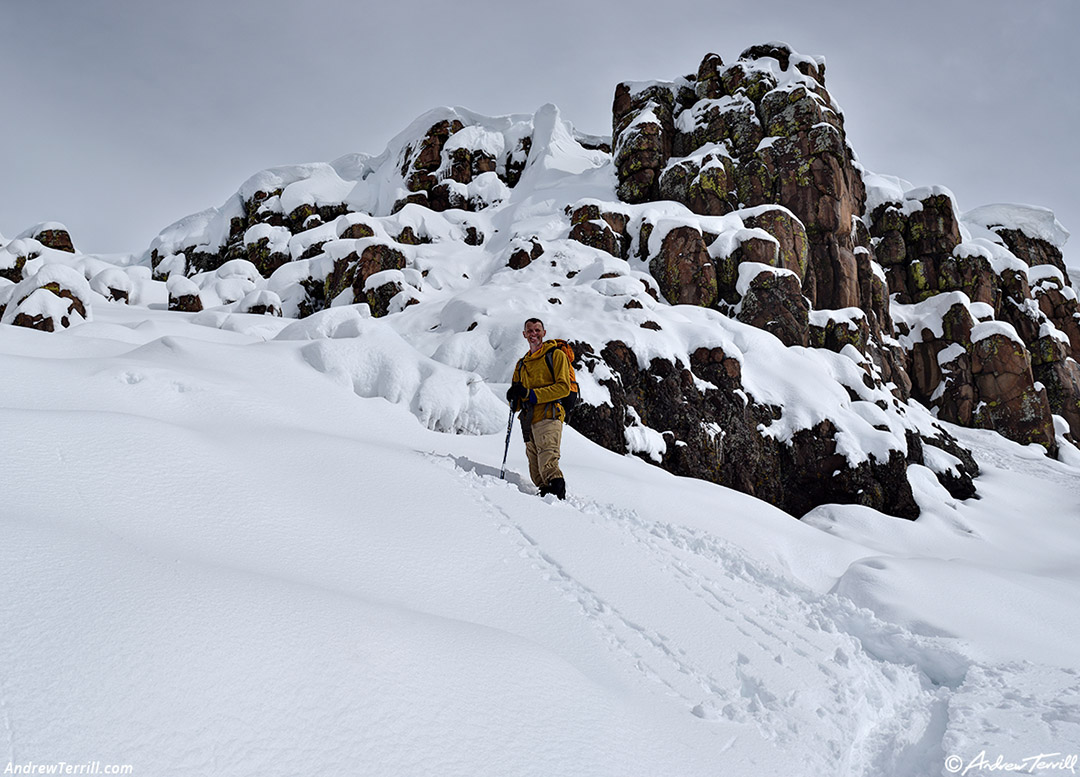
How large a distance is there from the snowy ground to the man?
1.24ft

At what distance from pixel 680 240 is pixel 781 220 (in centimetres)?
596

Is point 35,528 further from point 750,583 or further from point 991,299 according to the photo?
point 991,299

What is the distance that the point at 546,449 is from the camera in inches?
235

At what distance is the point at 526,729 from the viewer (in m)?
1.93

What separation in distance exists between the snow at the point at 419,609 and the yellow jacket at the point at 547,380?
0.90 metres

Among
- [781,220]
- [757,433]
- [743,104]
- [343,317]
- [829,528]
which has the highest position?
[743,104]

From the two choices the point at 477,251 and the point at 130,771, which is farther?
the point at 477,251

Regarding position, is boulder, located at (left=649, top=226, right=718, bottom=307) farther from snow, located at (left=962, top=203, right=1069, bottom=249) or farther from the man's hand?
snow, located at (left=962, top=203, right=1069, bottom=249)

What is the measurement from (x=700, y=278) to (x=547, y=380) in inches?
708

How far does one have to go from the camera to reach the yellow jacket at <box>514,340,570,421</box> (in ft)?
19.8

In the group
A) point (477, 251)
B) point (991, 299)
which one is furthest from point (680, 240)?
point (991, 299)

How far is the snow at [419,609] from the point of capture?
1665 millimetres

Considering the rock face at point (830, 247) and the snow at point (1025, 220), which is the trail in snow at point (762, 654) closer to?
the rock face at point (830, 247)

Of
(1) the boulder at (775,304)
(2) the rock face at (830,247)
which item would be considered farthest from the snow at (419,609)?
(2) the rock face at (830,247)
